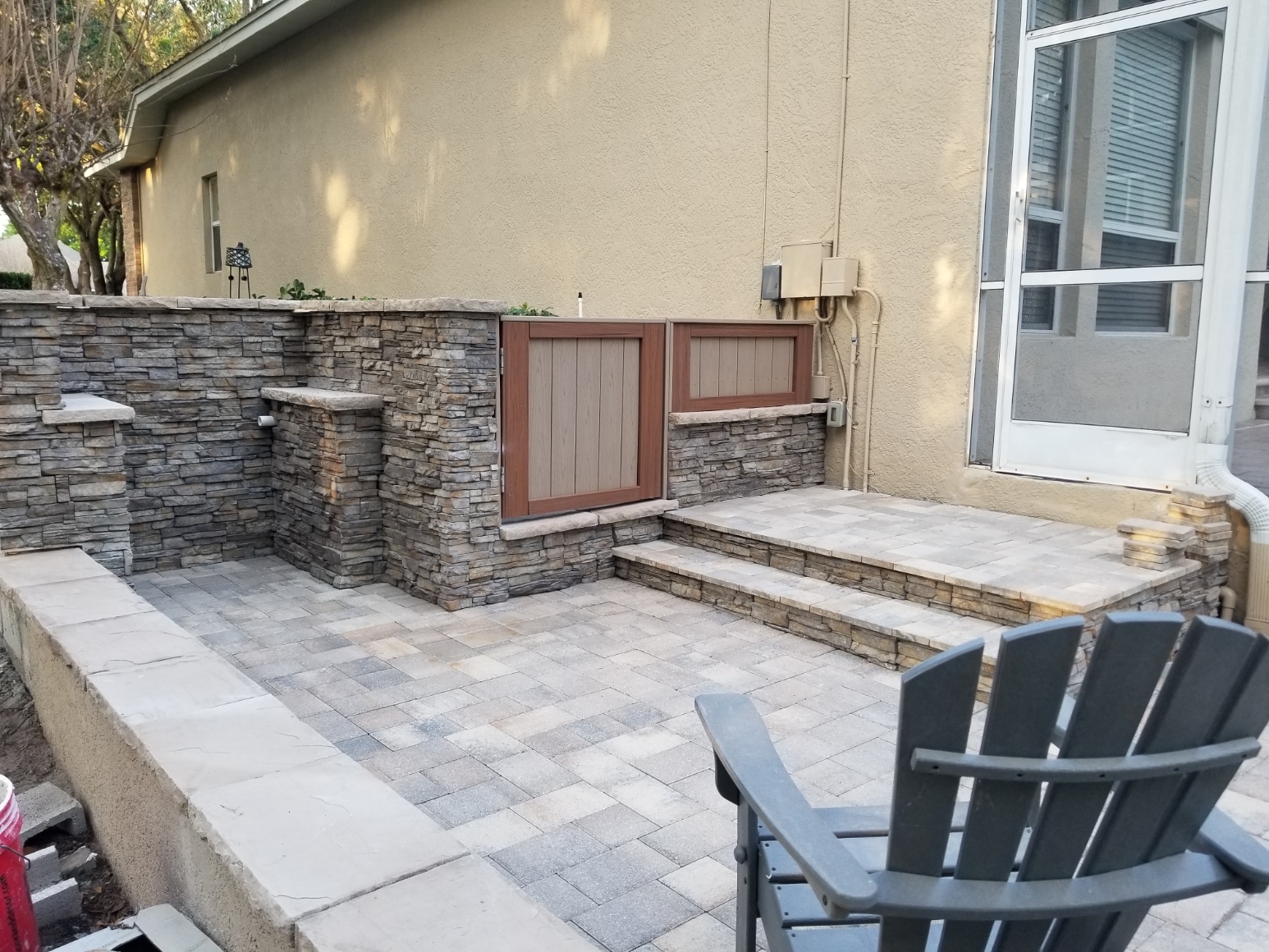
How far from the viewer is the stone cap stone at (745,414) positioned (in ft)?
18.5

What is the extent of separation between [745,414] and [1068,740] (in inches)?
185

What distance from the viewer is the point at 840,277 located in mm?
6133

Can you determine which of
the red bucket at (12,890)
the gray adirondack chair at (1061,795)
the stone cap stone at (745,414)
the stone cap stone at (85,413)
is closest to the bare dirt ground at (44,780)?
the red bucket at (12,890)

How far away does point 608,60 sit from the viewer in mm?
7832

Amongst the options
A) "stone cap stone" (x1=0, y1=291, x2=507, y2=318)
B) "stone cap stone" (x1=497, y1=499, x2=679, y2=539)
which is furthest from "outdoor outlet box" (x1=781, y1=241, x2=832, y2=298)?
"stone cap stone" (x1=0, y1=291, x2=507, y2=318)

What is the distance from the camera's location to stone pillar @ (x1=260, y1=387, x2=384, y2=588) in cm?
518

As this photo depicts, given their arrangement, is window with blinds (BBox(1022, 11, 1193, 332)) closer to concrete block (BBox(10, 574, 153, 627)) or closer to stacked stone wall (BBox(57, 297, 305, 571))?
stacked stone wall (BBox(57, 297, 305, 571))

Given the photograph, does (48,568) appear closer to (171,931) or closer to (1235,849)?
(171,931)

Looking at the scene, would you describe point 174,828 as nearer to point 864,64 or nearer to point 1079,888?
point 1079,888

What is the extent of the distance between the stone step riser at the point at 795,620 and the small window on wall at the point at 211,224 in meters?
11.5

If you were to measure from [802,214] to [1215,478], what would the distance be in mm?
3058

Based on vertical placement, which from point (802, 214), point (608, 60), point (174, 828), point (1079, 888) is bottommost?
point (174, 828)

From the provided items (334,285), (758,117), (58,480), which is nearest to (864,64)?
(758,117)

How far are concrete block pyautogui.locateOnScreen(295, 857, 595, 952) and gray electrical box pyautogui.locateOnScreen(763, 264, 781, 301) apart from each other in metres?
5.23
